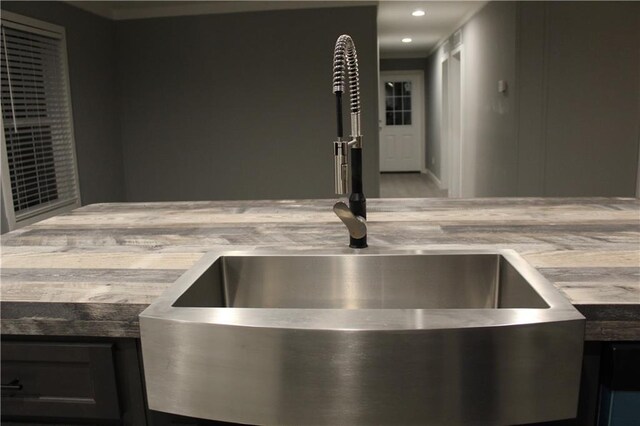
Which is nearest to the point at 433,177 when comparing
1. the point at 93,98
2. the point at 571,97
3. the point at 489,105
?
the point at 489,105

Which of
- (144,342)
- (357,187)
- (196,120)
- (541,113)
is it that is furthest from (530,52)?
(144,342)

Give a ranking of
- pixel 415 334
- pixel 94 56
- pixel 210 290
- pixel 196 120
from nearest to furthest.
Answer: pixel 415 334, pixel 210 290, pixel 94 56, pixel 196 120

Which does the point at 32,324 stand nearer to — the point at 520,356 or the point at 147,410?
the point at 147,410

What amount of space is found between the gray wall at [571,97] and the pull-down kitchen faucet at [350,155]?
3251 millimetres

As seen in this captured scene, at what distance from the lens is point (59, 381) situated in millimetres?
850

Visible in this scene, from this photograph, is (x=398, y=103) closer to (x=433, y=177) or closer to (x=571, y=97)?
(x=433, y=177)

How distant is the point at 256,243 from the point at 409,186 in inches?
269

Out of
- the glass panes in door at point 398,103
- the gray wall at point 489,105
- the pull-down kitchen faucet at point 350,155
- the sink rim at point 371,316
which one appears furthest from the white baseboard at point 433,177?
the sink rim at point 371,316

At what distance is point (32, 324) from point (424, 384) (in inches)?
23.2

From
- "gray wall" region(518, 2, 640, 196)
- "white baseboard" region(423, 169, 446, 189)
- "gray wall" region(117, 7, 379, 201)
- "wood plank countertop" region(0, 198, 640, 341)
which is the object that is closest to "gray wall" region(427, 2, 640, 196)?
"gray wall" region(518, 2, 640, 196)

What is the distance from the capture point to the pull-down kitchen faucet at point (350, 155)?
40.0 inches

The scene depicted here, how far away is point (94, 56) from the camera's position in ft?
14.5

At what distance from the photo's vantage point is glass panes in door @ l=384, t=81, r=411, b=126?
917 centimetres

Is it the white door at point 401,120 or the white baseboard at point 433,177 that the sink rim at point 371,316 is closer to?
the white baseboard at point 433,177
